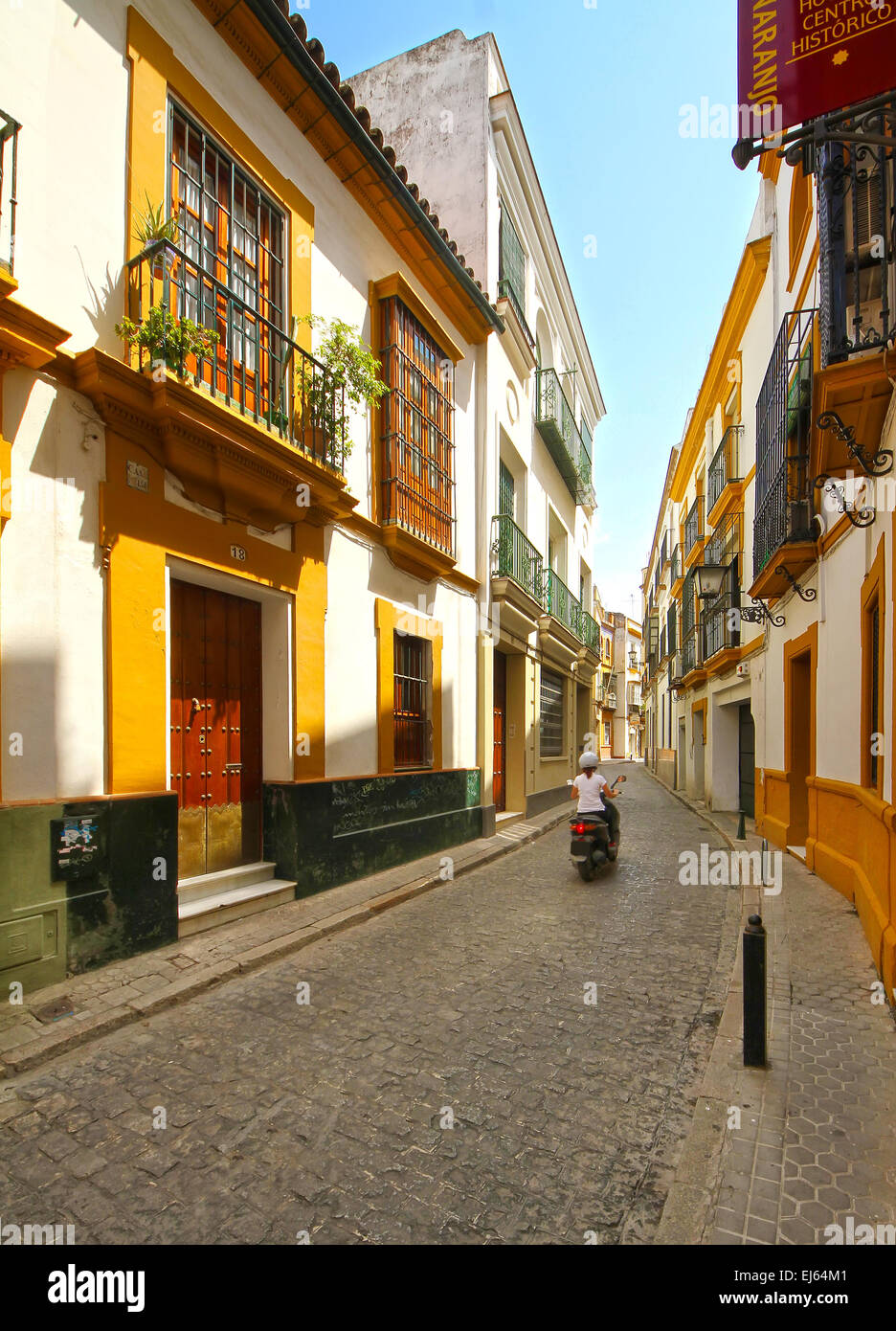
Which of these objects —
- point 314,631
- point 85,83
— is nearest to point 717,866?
point 314,631

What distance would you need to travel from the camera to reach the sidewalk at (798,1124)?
2.36m

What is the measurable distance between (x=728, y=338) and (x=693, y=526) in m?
6.46

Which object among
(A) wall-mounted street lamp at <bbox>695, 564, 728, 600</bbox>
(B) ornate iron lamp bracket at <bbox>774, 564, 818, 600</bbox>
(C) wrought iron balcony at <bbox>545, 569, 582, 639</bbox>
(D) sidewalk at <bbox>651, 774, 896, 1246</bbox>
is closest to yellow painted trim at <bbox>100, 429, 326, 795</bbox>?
(D) sidewalk at <bbox>651, 774, 896, 1246</bbox>

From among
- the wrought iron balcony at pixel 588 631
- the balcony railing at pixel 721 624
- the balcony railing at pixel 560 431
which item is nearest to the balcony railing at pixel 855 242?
the balcony railing at pixel 721 624

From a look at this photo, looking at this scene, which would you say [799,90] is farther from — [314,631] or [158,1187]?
[158,1187]

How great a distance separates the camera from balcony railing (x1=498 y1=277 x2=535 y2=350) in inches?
451

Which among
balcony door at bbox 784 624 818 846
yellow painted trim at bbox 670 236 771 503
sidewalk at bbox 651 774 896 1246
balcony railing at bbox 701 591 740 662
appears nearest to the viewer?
sidewalk at bbox 651 774 896 1246

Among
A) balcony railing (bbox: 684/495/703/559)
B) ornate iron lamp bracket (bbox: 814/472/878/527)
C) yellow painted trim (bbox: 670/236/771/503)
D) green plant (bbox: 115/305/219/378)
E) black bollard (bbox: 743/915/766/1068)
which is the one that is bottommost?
black bollard (bbox: 743/915/766/1068)

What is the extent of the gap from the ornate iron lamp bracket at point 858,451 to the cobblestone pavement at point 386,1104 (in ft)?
12.5

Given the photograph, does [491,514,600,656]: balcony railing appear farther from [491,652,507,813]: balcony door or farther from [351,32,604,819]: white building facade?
[491,652,507,813]: balcony door

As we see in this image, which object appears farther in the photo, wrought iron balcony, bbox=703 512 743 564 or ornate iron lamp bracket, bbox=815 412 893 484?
wrought iron balcony, bbox=703 512 743 564

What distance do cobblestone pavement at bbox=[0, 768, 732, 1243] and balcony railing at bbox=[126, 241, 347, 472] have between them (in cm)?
447
